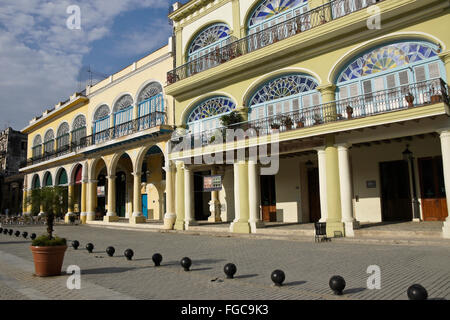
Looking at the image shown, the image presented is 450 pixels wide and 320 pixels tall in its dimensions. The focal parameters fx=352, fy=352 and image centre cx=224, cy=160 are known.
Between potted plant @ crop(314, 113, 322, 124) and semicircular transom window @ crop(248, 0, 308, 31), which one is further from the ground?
semicircular transom window @ crop(248, 0, 308, 31)

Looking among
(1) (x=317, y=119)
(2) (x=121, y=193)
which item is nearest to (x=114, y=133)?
(2) (x=121, y=193)

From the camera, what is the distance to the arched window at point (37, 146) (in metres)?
35.8

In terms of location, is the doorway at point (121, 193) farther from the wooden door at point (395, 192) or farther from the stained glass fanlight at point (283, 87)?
the wooden door at point (395, 192)

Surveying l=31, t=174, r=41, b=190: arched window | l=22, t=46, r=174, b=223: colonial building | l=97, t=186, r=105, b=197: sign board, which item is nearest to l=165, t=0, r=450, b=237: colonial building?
l=22, t=46, r=174, b=223: colonial building

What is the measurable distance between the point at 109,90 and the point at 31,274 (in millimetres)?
19358

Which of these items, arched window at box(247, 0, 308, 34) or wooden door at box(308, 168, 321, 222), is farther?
wooden door at box(308, 168, 321, 222)

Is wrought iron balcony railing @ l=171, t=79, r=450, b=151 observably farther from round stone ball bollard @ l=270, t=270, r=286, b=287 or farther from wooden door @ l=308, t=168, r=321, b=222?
round stone ball bollard @ l=270, t=270, r=286, b=287

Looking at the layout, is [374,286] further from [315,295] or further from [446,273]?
[446,273]

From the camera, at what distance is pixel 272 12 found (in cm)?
1580

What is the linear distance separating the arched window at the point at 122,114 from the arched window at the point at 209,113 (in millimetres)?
5533

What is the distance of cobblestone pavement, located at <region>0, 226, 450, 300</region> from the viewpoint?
5.84 metres

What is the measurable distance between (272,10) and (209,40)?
3949 millimetres

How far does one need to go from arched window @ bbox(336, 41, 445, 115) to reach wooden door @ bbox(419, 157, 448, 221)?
393cm

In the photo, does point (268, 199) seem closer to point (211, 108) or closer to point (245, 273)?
point (211, 108)
